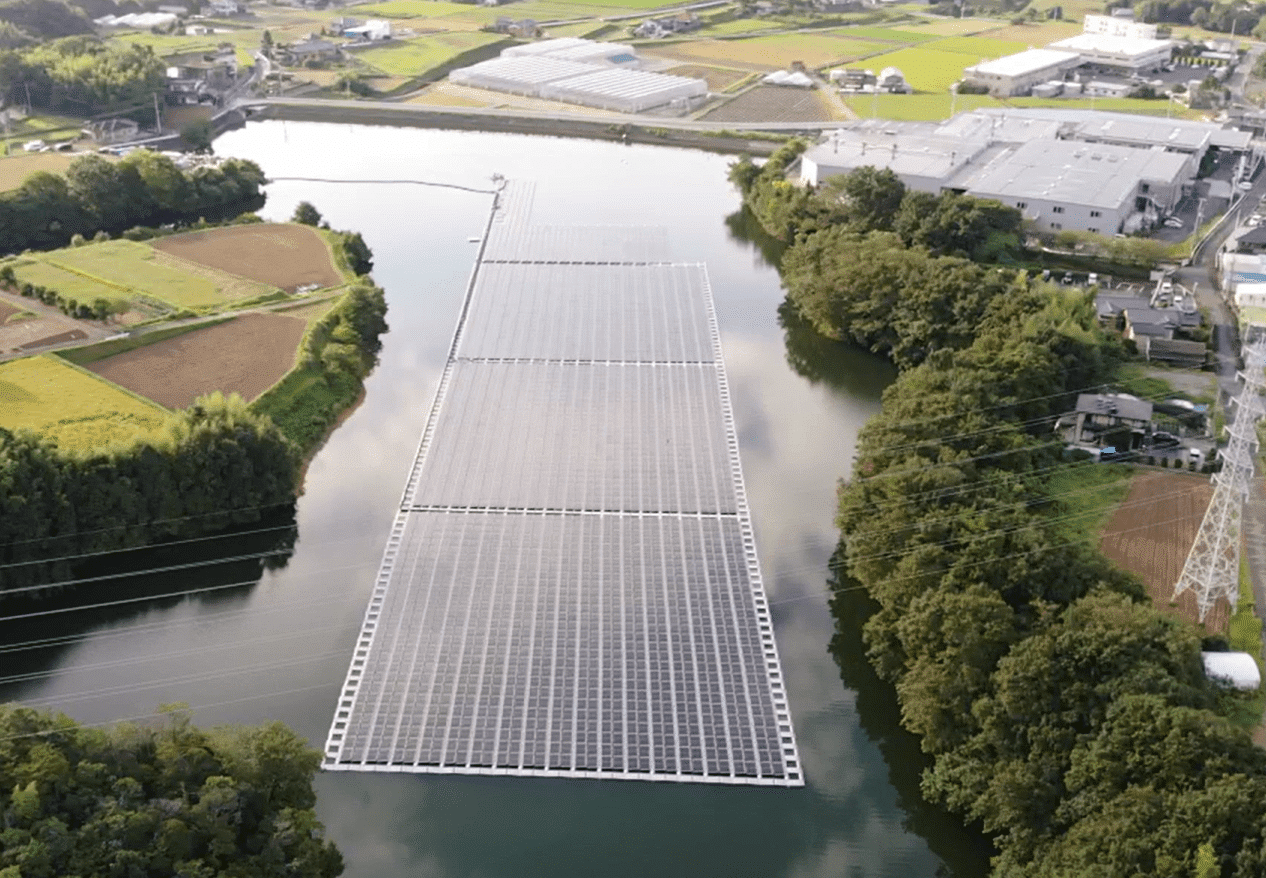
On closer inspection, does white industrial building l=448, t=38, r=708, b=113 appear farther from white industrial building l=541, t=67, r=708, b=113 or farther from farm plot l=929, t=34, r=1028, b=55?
farm plot l=929, t=34, r=1028, b=55

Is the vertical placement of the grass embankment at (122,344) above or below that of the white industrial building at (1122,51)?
below

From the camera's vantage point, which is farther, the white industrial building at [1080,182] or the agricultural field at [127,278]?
the white industrial building at [1080,182]

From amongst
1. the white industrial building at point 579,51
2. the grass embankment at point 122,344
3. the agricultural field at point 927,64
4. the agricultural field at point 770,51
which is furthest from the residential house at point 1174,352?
the white industrial building at point 579,51

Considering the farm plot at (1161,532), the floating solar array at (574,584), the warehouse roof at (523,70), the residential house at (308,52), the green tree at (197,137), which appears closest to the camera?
the floating solar array at (574,584)

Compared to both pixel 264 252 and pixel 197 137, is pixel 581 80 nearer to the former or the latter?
pixel 197 137

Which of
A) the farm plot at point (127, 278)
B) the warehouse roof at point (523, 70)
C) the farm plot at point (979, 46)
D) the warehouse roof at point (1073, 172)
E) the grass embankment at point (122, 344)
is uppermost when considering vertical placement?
the farm plot at point (979, 46)

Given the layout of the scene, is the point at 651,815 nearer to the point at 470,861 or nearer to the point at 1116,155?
the point at 470,861

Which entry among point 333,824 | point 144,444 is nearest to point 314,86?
point 144,444

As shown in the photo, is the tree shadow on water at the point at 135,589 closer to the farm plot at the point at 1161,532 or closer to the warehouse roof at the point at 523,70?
the farm plot at the point at 1161,532
